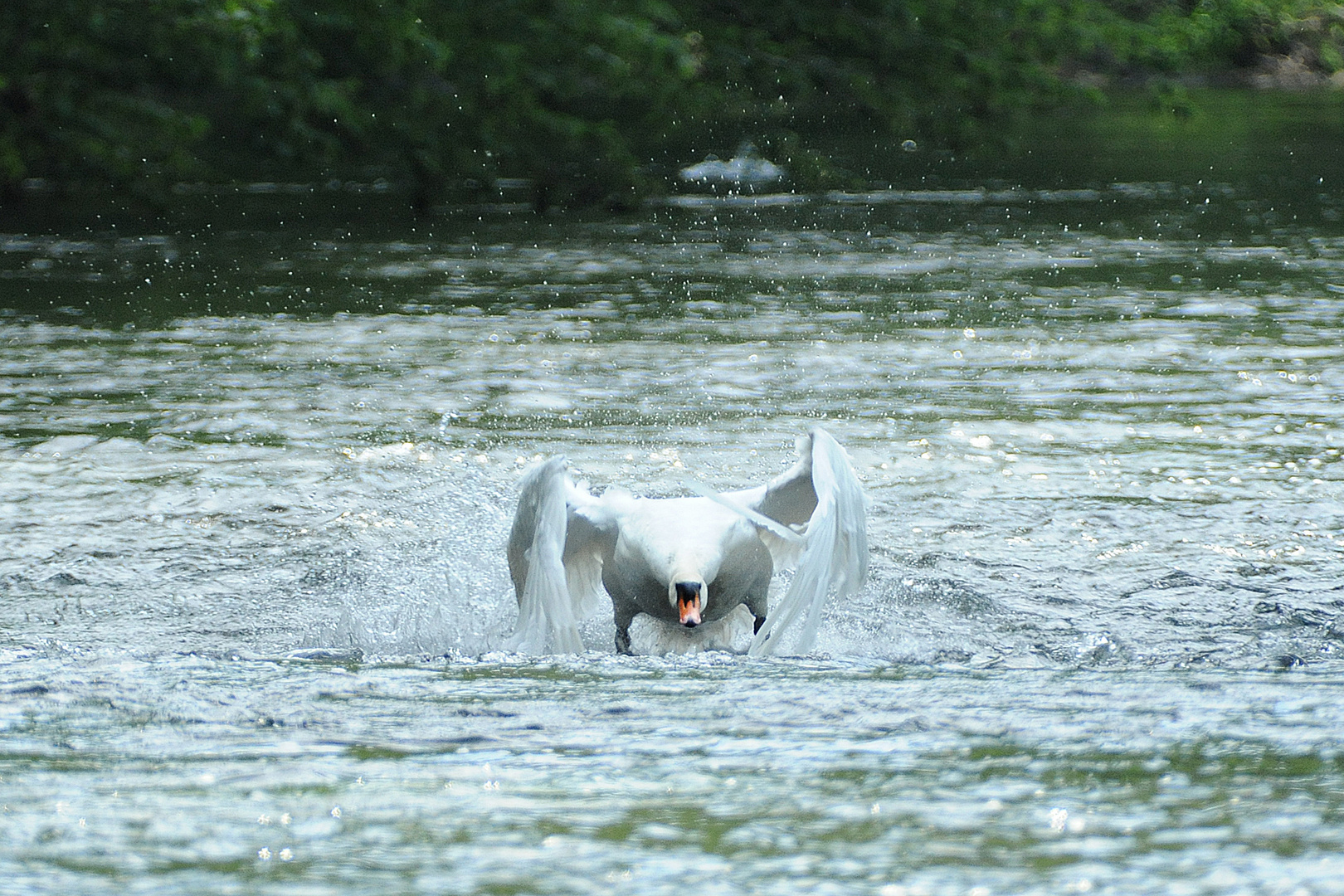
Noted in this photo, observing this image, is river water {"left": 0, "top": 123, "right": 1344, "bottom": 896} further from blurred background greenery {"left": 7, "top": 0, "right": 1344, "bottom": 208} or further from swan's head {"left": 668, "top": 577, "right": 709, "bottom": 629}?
blurred background greenery {"left": 7, "top": 0, "right": 1344, "bottom": 208}

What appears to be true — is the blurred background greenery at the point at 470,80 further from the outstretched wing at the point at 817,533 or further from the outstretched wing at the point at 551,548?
the outstretched wing at the point at 817,533

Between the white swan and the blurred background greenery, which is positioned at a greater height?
the blurred background greenery

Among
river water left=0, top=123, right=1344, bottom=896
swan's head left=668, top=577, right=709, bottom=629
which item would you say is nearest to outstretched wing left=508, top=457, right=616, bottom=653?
river water left=0, top=123, right=1344, bottom=896

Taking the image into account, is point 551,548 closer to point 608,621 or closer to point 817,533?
point 817,533

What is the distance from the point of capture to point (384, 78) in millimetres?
21281

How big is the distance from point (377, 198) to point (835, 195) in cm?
533

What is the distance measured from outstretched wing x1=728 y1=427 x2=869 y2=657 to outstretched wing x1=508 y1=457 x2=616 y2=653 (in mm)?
576

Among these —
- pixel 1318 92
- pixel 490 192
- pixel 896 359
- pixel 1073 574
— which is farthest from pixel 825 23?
pixel 1318 92

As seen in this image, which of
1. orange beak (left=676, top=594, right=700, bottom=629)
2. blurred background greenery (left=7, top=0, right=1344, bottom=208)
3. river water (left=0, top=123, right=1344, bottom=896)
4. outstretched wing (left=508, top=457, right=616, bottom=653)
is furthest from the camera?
blurred background greenery (left=7, top=0, right=1344, bottom=208)

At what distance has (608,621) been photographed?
7168 millimetres

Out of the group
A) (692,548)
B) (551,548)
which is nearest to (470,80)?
(551,548)

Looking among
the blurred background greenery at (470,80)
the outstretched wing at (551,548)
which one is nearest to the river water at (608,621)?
the outstretched wing at (551,548)

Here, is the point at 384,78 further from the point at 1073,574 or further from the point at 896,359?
the point at 1073,574

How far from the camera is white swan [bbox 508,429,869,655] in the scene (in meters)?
5.70
